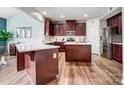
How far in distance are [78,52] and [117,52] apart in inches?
69.8

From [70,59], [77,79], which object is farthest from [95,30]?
[77,79]

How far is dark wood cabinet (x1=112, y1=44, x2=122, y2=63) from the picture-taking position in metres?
6.29

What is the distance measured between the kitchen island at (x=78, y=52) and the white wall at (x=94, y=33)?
124 inches

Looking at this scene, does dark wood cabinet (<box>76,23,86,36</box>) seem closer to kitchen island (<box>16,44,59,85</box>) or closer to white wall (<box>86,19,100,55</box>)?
white wall (<box>86,19,100,55</box>)

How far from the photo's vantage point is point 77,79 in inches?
154

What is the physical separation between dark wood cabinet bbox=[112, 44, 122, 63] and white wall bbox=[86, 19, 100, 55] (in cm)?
232

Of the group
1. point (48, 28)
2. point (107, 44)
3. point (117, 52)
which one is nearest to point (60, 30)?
point (48, 28)

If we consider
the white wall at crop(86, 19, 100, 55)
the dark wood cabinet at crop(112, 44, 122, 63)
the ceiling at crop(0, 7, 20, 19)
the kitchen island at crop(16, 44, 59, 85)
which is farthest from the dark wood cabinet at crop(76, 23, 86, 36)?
the kitchen island at crop(16, 44, 59, 85)

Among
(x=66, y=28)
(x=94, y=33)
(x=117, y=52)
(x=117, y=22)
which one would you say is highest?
(x=66, y=28)

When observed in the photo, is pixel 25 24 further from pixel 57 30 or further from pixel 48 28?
pixel 57 30

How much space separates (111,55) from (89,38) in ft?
9.97

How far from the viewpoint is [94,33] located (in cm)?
985
